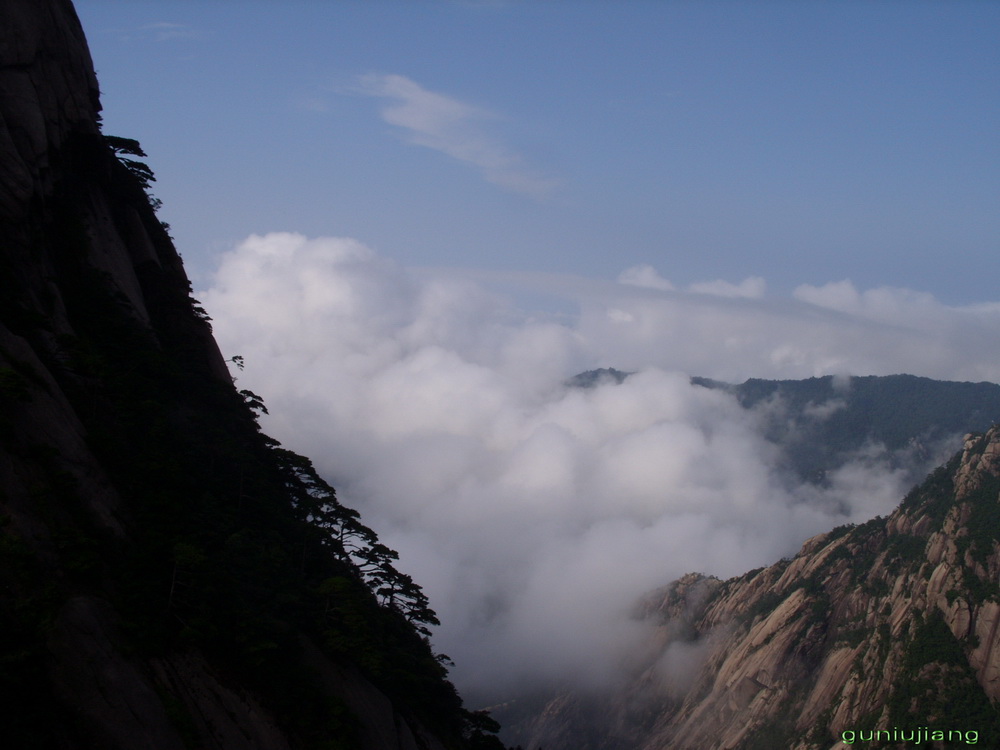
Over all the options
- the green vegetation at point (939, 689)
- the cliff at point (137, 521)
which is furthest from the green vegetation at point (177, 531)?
the green vegetation at point (939, 689)

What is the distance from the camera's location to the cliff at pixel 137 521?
29.1 metres

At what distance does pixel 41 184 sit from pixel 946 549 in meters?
194

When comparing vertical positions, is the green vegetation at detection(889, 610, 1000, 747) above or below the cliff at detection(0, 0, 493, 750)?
below

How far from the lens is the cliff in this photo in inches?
1146

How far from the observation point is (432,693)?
189 feet

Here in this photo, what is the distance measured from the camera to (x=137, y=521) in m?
37.5

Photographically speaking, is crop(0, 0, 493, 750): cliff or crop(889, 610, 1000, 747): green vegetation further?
crop(889, 610, 1000, 747): green vegetation

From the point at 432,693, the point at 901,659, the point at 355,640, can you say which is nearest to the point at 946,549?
the point at 901,659

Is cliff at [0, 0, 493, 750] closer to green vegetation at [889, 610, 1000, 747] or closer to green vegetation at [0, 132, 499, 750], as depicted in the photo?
green vegetation at [0, 132, 499, 750]

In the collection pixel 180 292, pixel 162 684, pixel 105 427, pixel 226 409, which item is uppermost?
pixel 180 292

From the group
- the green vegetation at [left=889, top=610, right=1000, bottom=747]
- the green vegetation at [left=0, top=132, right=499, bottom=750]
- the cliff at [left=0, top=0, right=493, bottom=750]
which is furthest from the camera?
the green vegetation at [left=889, top=610, right=1000, bottom=747]

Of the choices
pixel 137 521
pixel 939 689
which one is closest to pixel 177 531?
pixel 137 521

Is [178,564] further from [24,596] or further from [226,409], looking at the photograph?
[226,409]

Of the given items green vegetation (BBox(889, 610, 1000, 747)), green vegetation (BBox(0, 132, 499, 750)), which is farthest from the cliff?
green vegetation (BBox(889, 610, 1000, 747))
